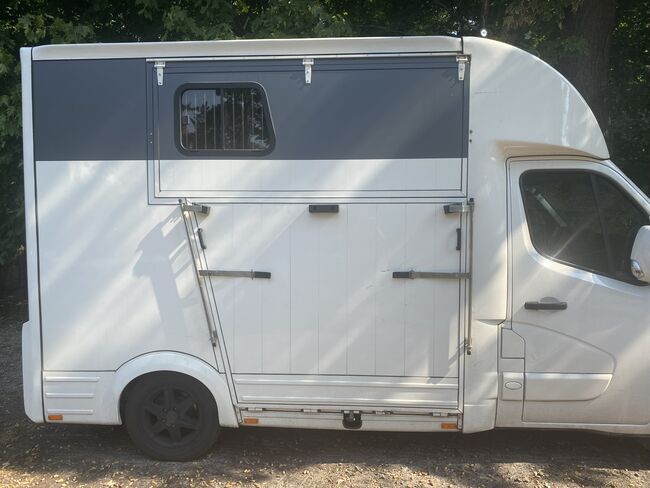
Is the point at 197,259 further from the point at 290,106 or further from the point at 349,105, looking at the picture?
the point at 349,105

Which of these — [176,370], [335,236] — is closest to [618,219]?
[335,236]

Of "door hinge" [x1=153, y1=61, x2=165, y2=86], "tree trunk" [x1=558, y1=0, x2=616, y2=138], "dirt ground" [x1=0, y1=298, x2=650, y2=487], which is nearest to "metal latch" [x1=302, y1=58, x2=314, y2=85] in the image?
"door hinge" [x1=153, y1=61, x2=165, y2=86]

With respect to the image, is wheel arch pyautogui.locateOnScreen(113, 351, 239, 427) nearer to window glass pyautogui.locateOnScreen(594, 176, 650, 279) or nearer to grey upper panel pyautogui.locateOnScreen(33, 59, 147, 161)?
grey upper panel pyautogui.locateOnScreen(33, 59, 147, 161)

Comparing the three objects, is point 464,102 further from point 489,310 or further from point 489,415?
point 489,415


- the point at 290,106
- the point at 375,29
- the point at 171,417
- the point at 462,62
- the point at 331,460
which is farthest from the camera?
the point at 375,29

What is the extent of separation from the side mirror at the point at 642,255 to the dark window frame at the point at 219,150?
233 cm

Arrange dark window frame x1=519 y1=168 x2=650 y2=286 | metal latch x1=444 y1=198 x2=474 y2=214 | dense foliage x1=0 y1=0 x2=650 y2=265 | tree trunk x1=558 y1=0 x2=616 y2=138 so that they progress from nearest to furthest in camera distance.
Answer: metal latch x1=444 y1=198 x2=474 y2=214, dark window frame x1=519 y1=168 x2=650 y2=286, dense foliage x1=0 y1=0 x2=650 y2=265, tree trunk x1=558 y1=0 x2=616 y2=138

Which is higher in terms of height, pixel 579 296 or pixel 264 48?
pixel 264 48

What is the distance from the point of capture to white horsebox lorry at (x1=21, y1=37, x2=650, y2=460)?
12.1ft

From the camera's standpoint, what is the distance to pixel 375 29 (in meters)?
Result: 7.58

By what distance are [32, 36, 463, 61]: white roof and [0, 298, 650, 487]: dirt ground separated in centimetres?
275

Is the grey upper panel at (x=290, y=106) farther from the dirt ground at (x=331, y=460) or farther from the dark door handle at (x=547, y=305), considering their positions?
the dirt ground at (x=331, y=460)

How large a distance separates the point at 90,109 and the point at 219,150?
891mm

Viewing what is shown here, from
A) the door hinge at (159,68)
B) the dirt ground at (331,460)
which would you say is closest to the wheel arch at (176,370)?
the dirt ground at (331,460)
